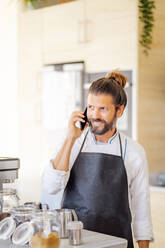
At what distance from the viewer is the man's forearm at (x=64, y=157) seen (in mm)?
1907

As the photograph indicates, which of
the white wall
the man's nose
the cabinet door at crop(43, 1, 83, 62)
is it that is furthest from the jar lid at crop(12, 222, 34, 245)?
the white wall

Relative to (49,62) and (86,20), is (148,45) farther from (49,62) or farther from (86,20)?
(49,62)

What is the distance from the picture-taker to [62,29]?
13.4 ft

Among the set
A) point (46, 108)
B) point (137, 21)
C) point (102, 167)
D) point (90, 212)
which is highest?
point (137, 21)

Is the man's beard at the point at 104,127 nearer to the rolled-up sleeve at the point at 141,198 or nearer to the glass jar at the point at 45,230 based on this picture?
the rolled-up sleeve at the point at 141,198

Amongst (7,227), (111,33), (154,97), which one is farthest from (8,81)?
(7,227)

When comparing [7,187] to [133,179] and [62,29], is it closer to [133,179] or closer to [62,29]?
[133,179]

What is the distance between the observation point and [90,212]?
76.5 inches

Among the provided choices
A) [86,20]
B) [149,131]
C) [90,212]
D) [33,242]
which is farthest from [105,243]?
[86,20]

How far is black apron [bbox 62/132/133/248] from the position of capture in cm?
195

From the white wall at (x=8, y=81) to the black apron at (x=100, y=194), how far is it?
257 cm

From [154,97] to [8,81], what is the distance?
1.67 m

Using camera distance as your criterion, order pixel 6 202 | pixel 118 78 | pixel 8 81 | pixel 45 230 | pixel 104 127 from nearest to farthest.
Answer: pixel 45 230 < pixel 6 202 < pixel 104 127 < pixel 118 78 < pixel 8 81

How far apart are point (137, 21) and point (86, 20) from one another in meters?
0.57
